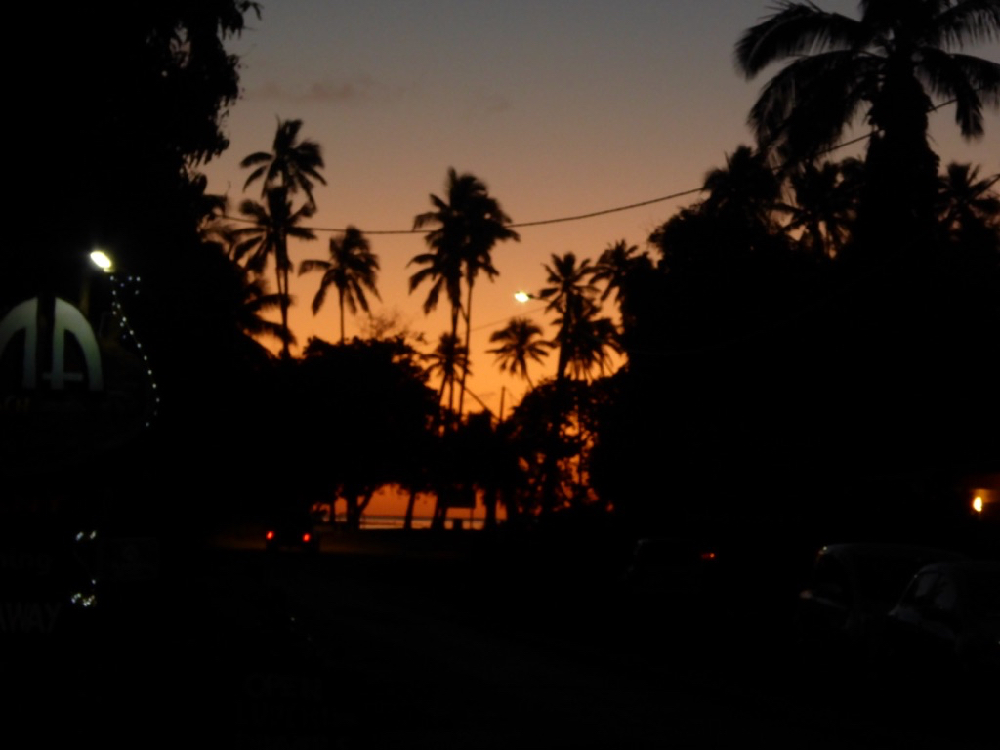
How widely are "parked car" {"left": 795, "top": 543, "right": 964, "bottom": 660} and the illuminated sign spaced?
30.4ft

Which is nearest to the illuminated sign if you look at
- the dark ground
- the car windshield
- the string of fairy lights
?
the string of fairy lights

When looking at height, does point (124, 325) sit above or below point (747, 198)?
below

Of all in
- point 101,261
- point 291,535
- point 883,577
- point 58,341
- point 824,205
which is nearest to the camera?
point 58,341

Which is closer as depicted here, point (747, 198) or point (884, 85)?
point (884, 85)

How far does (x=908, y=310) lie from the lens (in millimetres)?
31172

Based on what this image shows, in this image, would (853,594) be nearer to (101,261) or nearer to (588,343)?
(101,261)

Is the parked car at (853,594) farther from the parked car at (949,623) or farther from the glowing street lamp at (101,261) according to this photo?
the glowing street lamp at (101,261)

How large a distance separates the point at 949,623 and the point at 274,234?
56.1m

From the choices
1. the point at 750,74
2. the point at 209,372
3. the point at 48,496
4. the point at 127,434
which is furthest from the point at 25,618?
the point at 750,74

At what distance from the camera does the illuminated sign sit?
8680 mm

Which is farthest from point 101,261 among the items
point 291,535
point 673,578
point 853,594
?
point 291,535

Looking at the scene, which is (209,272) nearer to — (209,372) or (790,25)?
(209,372)

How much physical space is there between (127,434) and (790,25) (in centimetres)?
2378

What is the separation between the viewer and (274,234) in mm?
66312
